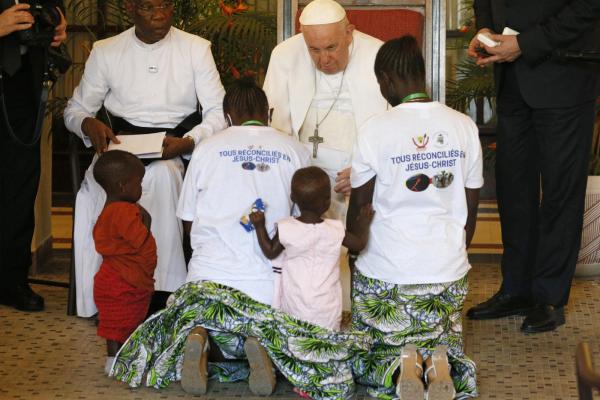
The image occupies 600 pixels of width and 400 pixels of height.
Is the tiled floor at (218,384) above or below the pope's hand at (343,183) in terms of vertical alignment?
below

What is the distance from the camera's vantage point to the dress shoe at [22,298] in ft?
17.3

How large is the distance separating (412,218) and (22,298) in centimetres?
220

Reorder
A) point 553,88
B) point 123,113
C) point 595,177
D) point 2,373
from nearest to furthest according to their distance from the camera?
point 2,373
point 553,88
point 123,113
point 595,177

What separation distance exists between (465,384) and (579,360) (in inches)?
78.4

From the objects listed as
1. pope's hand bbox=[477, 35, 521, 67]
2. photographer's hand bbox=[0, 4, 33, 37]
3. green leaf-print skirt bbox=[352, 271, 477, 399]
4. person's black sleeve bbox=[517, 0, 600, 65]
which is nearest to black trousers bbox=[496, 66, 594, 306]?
pope's hand bbox=[477, 35, 521, 67]

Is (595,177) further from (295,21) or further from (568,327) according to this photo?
(295,21)

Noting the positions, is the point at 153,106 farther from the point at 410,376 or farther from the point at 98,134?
the point at 410,376

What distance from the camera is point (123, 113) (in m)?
5.20

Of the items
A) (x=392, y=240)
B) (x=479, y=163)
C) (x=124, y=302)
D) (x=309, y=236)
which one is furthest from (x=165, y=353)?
(x=479, y=163)

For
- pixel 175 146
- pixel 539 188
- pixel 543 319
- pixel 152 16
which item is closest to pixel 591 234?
pixel 539 188

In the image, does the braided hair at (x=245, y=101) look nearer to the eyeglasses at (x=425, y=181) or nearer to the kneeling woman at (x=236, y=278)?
the kneeling woman at (x=236, y=278)

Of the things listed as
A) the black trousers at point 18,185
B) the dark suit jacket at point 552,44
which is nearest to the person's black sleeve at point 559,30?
the dark suit jacket at point 552,44

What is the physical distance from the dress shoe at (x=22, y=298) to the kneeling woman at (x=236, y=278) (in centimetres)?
120

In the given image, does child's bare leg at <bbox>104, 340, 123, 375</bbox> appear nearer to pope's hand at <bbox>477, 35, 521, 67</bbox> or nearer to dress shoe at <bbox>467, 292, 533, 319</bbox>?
dress shoe at <bbox>467, 292, 533, 319</bbox>
